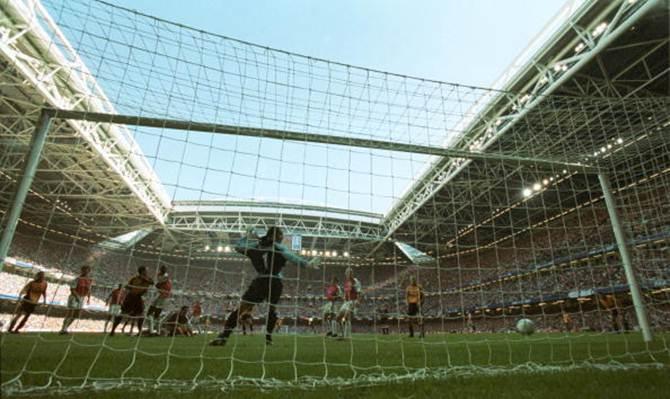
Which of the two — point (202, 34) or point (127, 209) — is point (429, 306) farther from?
point (202, 34)

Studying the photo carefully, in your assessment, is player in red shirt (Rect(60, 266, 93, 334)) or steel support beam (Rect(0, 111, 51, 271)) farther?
player in red shirt (Rect(60, 266, 93, 334))

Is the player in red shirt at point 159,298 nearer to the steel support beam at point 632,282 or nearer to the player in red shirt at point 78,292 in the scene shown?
the player in red shirt at point 78,292

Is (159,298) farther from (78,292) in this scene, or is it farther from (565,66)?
(565,66)

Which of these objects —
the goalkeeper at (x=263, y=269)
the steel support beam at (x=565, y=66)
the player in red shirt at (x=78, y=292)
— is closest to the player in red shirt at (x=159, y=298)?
the player in red shirt at (x=78, y=292)

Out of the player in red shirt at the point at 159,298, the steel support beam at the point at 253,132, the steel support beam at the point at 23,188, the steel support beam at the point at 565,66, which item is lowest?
the player in red shirt at the point at 159,298

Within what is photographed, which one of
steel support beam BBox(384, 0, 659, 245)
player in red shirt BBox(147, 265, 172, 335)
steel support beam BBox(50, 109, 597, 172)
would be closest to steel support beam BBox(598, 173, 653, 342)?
steel support beam BBox(50, 109, 597, 172)

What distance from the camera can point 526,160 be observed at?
18.7 feet

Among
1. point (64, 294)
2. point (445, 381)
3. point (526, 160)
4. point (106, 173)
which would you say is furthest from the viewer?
point (64, 294)

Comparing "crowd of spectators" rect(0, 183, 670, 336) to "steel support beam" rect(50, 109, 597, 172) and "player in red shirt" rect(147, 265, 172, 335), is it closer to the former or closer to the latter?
"player in red shirt" rect(147, 265, 172, 335)

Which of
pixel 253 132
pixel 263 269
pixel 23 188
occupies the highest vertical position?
pixel 253 132

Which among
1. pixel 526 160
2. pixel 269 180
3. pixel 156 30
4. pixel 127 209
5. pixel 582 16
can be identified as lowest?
pixel 269 180

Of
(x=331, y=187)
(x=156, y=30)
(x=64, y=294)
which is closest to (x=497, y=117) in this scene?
(x=331, y=187)

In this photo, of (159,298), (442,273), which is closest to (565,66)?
(159,298)

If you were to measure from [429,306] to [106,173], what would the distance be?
90.8 ft
